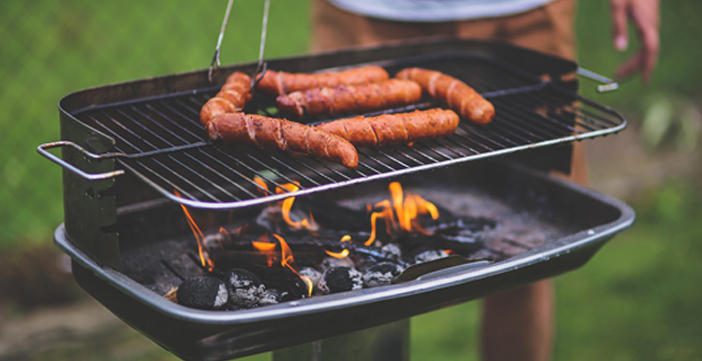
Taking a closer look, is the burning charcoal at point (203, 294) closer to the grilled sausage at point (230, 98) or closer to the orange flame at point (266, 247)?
the orange flame at point (266, 247)

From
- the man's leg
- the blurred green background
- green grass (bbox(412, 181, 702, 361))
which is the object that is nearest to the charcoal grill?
the man's leg

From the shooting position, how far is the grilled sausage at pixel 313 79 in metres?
2.61

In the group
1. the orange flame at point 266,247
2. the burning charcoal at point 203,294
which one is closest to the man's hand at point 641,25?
the orange flame at point 266,247

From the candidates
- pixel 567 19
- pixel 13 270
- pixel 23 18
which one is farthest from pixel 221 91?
pixel 23 18

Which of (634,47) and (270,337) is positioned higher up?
(270,337)

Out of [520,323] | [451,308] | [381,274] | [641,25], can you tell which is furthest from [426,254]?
[451,308]

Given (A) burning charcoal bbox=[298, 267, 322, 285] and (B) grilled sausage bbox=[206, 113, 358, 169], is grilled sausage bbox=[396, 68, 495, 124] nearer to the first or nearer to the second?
(B) grilled sausage bbox=[206, 113, 358, 169]

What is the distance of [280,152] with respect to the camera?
2.22 m

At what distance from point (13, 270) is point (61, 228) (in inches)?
89.5

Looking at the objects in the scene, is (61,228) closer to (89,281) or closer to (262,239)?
(89,281)

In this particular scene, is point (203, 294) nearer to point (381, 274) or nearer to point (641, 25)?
point (381, 274)

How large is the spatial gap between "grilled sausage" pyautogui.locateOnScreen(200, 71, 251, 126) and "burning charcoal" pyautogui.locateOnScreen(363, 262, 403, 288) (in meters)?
0.64

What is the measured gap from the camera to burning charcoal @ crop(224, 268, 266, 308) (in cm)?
215

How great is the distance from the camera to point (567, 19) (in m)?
3.54
